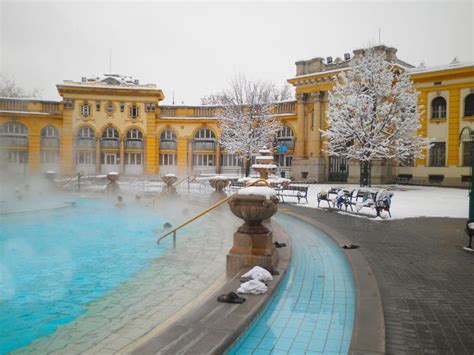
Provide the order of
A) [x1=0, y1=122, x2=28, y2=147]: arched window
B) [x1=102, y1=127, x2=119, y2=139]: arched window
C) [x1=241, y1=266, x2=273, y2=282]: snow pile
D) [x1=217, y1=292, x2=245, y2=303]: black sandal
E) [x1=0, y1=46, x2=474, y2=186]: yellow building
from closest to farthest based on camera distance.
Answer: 1. [x1=217, y1=292, x2=245, y2=303]: black sandal
2. [x1=241, y1=266, x2=273, y2=282]: snow pile
3. [x1=0, y1=46, x2=474, y2=186]: yellow building
4. [x1=0, y1=122, x2=28, y2=147]: arched window
5. [x1=102, y1=127, x2=119, y2=139]: arched window

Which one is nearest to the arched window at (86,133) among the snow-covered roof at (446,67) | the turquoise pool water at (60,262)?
the turquoise pool water at (60,262)

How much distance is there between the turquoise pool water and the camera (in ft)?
19.2

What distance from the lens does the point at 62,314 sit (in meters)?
5.91

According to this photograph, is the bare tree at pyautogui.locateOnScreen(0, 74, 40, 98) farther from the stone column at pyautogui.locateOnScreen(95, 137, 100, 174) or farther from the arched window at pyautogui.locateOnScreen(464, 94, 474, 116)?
the arched window at pyautogui.locateOnScreen(464, 94, 474, 116)

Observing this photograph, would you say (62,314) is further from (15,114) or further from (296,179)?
(15,114)

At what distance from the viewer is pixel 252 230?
6.93 m

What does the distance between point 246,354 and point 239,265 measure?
9.33 feet

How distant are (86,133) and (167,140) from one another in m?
8.94

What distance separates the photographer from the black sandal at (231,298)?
16.6 ft

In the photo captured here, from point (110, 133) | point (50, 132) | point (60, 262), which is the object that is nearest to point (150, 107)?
point (110, 133)

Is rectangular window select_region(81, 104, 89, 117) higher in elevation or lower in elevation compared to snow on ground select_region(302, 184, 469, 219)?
higher

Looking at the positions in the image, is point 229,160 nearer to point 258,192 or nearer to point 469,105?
point 469,105

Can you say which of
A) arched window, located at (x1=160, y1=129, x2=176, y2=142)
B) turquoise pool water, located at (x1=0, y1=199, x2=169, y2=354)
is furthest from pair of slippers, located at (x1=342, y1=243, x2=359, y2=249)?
arched window, located at (x1=160, y1=129, x2=176, y2=142)

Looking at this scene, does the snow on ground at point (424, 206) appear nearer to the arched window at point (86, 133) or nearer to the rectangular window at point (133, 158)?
the rectangular window at point (133, 158)
